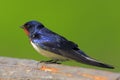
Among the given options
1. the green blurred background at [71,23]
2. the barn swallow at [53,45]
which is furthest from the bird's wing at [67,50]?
the green blurred background at [71,23]

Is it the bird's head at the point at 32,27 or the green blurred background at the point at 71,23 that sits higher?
the green blurred background at the point at 71,23

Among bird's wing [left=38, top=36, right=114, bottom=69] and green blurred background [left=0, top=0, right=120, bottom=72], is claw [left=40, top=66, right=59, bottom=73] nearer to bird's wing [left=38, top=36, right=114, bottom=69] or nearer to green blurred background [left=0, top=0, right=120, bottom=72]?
bird's wing [left=38, top=36, right=114, bottom=69]

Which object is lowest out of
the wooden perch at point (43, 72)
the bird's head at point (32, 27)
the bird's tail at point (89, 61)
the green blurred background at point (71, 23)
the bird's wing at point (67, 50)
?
the wooden perch at point (43, 72)

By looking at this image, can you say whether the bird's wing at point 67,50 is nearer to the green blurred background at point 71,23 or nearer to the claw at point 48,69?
the claw at point 48,69

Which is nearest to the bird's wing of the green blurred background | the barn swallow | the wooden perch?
the barn swallow

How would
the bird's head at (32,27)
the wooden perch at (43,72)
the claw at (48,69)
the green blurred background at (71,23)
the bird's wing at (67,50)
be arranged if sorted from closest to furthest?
A: the wooden perch at (43,72) → the claw at (48,69) → the bird's wing at (67,50) → the bird's head at (32,27) → the green blurred background at (71,23)

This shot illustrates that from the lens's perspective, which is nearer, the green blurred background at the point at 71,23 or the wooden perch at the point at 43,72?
the wooden perch at the point at 43,72

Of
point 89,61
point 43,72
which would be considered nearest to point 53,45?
point 89,61
